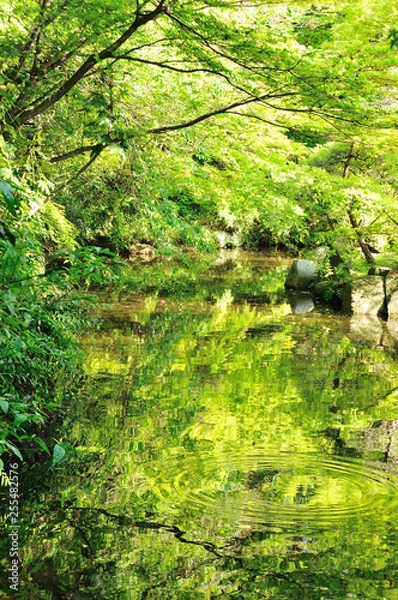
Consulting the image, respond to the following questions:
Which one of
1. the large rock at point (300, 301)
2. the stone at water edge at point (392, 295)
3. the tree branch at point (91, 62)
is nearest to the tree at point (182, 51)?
the tree branch at point (91, 62)

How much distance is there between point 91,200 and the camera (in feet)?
44.6

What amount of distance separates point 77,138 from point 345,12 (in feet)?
13.6

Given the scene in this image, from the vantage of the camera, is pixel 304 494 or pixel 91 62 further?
pixel 91 62

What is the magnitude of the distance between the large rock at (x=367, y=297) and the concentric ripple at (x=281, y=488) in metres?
10.0

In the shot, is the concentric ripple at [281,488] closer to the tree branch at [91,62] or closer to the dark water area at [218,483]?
the dark water area at [218,483]

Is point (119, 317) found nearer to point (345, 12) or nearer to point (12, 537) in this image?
point (345, 12)

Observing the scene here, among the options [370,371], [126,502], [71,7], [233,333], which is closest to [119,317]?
[233,333]

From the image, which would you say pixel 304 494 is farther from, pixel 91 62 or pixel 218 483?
pixel 91 62

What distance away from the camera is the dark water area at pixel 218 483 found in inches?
150

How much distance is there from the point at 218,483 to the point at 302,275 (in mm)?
14395

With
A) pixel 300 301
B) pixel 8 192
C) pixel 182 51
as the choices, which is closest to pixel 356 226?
pixel 300 301

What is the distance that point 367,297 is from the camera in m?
15.5

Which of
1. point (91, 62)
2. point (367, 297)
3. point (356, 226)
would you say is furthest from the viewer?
point (356, 226)

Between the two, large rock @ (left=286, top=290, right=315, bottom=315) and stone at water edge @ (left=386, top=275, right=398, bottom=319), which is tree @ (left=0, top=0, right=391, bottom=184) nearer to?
large rock @ (left=286, top=290, right=315, bottom=315)
